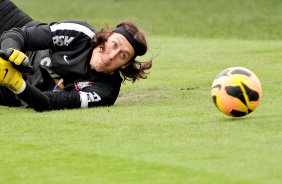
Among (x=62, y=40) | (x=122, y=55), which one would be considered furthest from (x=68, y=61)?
(x=122, y=55)

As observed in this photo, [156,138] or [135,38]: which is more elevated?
[135,38]

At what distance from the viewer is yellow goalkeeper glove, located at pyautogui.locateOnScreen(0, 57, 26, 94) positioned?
8.45 metres

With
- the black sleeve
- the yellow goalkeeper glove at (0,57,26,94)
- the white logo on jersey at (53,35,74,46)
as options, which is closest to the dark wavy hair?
the white logo on jersey at (53,35,74,46)

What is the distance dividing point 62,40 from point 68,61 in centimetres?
23

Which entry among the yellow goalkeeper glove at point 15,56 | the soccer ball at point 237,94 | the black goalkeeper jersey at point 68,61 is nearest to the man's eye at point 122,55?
the black goalkeeper jersey at point 68,61

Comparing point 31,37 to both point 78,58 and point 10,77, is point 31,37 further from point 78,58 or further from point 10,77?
point 10,77

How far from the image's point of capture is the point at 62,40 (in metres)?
9.58

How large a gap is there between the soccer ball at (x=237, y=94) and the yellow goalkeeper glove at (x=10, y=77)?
1.92m

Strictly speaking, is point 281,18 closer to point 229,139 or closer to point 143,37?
point 143,37

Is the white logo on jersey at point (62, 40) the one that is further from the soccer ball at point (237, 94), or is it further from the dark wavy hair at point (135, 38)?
the soccer ball at point (237, 94)

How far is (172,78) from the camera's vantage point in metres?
12.7

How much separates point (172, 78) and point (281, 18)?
43.4 feet

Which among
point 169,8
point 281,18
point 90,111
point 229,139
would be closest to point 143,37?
point 90,111

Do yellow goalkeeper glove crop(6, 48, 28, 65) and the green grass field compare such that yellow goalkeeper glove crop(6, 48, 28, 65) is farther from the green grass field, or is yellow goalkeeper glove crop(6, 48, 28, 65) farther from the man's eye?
the man's eye
